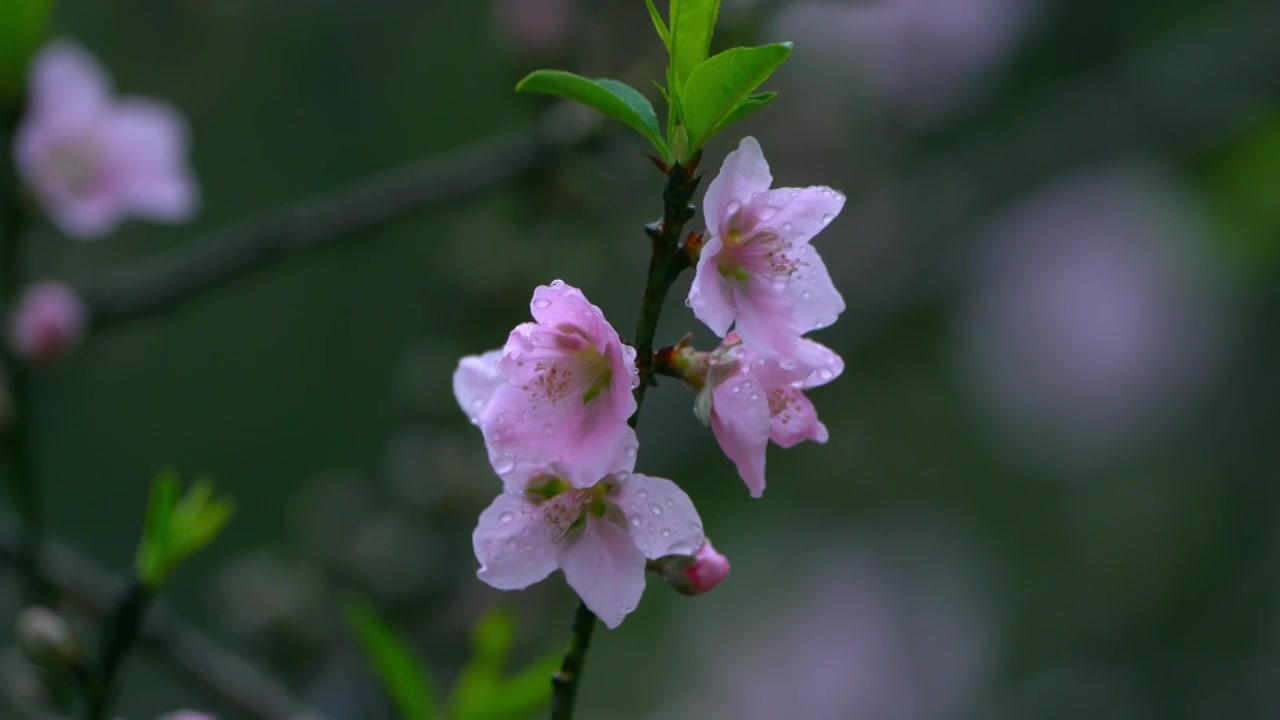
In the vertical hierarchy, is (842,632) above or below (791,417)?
above

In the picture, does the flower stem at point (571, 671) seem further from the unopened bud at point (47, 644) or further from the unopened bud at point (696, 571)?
the unopened bud at point (47, 644)

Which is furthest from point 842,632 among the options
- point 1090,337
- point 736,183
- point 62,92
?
point 736,183

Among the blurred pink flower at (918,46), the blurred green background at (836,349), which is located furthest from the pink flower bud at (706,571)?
the blurred pink flower at (918,46)

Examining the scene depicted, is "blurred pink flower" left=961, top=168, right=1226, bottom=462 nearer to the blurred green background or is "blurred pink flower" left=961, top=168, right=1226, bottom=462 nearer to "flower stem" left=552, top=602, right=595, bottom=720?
the blurred green background

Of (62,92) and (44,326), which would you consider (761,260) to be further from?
(62,92)

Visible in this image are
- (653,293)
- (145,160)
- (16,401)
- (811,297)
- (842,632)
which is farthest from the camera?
(842,632)

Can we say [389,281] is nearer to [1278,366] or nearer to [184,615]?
[184,615]
